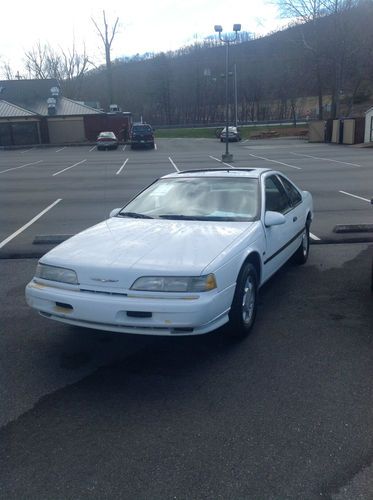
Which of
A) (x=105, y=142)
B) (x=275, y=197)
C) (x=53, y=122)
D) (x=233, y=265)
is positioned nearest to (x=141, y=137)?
(x=105, y=142)

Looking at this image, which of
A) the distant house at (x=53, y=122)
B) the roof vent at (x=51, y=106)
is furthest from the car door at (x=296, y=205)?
the roof vent at (x=51, y=106)

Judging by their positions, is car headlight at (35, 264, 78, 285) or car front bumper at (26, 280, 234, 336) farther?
car headlight at (35, 264, 78, 285)

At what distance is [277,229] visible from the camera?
536cm

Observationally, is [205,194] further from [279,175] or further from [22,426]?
[22,426]

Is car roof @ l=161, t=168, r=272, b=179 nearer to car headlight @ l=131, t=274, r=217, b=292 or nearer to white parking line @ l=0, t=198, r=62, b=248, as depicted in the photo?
car headlight @ l=131, t=274, r=217, b=292

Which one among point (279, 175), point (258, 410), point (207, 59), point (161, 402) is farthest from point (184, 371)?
point (207, 59)

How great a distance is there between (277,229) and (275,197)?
561mm

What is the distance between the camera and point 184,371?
389 centimetres

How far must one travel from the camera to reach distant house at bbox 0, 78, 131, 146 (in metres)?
46.9

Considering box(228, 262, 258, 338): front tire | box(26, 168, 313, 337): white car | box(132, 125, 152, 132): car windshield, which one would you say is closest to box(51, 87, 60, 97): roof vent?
box(132, 125, 152, 132): car windshield

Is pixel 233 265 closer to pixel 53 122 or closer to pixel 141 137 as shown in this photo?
pixel 141 137

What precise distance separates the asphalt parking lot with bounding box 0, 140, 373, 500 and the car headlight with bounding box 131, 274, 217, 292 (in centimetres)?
66

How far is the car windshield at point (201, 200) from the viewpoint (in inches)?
201

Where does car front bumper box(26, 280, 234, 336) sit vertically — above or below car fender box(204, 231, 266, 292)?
below
